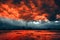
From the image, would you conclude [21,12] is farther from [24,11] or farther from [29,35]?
[29,35]

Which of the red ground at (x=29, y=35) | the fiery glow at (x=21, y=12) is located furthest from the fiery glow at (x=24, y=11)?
the red ground at (x=29, y=35)

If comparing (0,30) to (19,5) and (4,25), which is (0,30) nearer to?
(4,25)

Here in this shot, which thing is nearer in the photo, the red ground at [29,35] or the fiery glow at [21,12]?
the red ground at [29,35]

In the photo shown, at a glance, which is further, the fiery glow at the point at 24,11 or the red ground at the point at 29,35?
the fiery glow at the point at 24,11

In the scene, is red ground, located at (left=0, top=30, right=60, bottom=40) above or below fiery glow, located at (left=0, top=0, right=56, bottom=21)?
below

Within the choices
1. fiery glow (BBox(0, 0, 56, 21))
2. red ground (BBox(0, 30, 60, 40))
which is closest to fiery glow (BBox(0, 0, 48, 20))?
fiery glow (BBox(0, 0, 56, 21))

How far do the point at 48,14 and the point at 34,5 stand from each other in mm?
420

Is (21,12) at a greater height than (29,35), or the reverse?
(21,12)

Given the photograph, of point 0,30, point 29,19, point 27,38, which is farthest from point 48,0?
point 0,30

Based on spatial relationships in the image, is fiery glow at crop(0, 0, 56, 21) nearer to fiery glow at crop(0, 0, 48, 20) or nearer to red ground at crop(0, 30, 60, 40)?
fiery glow at crop(0, 0, 48, 20)

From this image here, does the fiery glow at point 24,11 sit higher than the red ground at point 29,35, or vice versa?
the fiery glow at point 24,11

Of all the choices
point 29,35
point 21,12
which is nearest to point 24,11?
point 21,12

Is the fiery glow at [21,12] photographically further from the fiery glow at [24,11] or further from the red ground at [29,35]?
the red ground at [29,35]

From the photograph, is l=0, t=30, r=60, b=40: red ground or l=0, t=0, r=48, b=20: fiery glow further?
l=0, t=0, r=48, b=20: fiery glow
